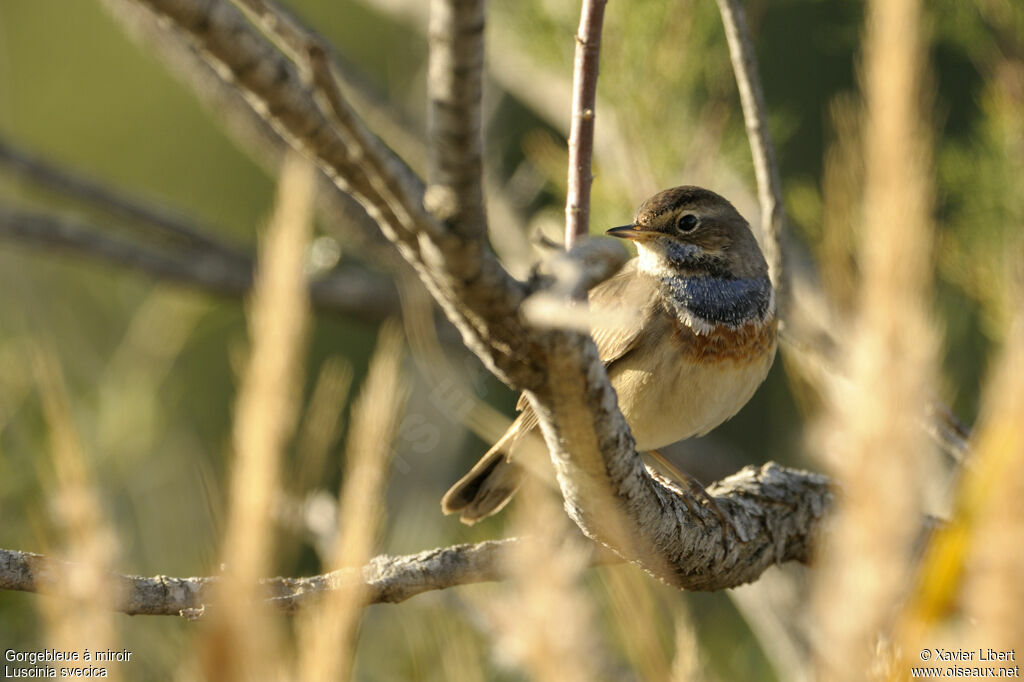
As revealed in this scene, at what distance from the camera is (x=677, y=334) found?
3.81 m

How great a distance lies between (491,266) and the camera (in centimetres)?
152

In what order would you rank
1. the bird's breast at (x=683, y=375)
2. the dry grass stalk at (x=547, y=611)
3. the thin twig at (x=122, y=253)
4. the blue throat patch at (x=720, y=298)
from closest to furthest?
the dry grass stalk at (x=547, y=611) < the bird's breast at (x=683, y=375) < the blue throat patch at (x=720, y=298) < the thin twig at (x=122, y=253)

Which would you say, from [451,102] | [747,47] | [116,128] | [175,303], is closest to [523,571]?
[451,102]

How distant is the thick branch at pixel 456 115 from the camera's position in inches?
52.7

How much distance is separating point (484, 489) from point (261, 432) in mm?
2992

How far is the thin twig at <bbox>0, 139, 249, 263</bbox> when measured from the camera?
5984mm

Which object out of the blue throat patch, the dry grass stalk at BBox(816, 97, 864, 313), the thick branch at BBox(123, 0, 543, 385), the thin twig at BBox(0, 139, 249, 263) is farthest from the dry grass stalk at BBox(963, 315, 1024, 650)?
the thin twig at BBox(0, 139, 249, 263)

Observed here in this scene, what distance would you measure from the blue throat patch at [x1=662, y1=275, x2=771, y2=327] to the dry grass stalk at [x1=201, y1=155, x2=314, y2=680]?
2.76 metres

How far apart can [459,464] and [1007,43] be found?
4772mm

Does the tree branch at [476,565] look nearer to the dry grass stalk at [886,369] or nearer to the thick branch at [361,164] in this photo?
the thick branch at [361,164]

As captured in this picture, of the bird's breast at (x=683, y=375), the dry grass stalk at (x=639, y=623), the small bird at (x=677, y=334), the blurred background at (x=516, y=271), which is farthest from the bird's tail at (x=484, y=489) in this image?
the dry grass stalk at (x=639, y=623)

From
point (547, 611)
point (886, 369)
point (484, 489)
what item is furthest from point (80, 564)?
point (484, 489)

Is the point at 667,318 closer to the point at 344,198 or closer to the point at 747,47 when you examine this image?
the point at 747,47

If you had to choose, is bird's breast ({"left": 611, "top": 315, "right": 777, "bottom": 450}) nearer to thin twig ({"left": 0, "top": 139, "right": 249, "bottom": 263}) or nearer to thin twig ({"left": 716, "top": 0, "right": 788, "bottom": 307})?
thin twig ({"left": 716, "top": 0, "right": 788, "bottom": 307})
